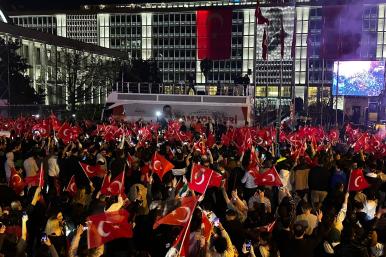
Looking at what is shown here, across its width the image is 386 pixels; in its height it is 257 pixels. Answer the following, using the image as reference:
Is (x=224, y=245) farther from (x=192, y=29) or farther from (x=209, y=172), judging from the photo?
(x=192, y=29)

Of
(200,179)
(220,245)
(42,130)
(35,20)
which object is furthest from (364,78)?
(35,20)

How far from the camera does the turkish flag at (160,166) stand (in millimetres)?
9214

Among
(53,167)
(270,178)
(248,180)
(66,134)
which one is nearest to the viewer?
(270,178)

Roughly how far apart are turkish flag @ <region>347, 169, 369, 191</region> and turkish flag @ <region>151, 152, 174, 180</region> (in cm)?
321

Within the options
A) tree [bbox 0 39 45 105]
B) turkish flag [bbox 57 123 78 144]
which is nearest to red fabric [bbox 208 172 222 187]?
turkish flag [bbox 57 123 78 144]

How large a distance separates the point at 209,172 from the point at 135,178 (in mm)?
1924

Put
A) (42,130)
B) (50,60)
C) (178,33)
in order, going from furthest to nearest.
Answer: (178,33) < (50,60) < (42,130)

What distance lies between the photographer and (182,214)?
17.9 feet

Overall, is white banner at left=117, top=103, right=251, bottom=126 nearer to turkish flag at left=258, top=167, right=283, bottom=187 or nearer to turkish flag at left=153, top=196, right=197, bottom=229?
turkish flag at left=258, top=167, right=283, bottom=187

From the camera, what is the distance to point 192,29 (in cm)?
9281

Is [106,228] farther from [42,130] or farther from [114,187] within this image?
[42,130]

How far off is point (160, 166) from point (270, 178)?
2051mm

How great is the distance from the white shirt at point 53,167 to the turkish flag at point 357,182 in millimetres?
5499

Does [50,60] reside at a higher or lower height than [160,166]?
higher
